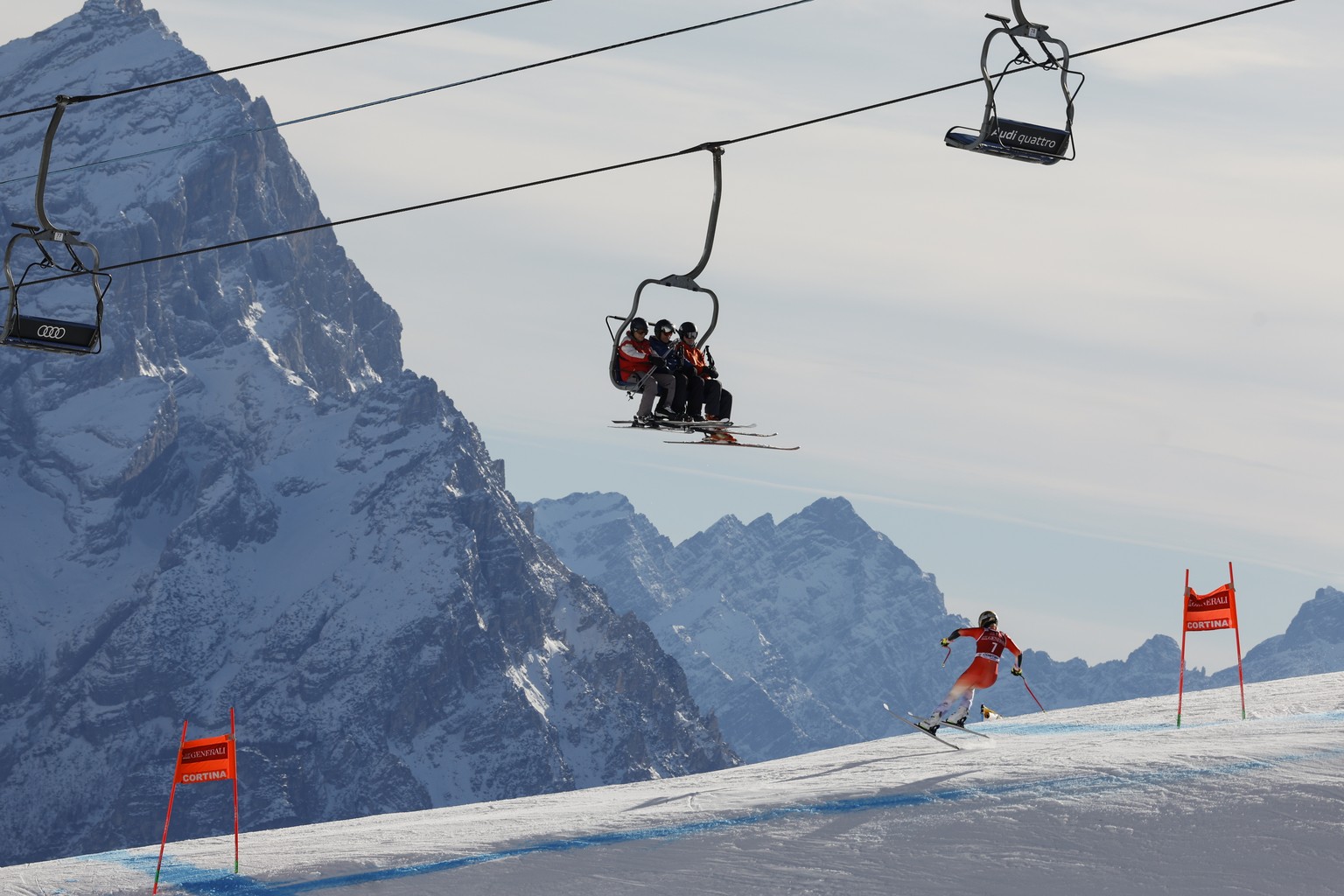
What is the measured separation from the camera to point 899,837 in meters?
22.4

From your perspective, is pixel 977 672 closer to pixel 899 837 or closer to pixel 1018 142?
pixel 899 837

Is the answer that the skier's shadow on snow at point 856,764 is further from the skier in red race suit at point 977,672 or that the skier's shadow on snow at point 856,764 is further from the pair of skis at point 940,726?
the skier in red race suit at point 977,672

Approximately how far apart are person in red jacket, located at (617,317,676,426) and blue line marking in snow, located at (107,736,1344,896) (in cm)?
542

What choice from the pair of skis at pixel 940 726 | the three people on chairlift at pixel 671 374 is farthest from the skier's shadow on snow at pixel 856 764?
the three people on chairlift at pixel 671 374

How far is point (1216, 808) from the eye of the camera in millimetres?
22203

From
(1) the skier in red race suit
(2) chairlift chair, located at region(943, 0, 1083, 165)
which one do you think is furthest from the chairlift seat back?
(1) the skier in red race suit

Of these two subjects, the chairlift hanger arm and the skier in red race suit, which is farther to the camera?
the skier in red race suit

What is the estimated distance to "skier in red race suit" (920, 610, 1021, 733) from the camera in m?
27.0

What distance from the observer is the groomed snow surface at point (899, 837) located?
20.9 m

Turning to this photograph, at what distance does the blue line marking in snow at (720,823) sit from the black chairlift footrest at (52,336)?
7.01m

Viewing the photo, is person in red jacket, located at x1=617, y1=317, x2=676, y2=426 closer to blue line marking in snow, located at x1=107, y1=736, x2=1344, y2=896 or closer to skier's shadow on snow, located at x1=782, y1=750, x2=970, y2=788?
blue line marking in snow, located at x1=107, y1=736, x2=1344, y2=896

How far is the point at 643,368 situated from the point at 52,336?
7.15m

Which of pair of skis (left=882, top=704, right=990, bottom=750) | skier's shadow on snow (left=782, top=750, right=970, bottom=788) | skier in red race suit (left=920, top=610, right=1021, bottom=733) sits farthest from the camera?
pair of skis (left=882, top=704, right=990, bottom=750)

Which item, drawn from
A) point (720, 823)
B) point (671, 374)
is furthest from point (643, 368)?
point (720, 823)
